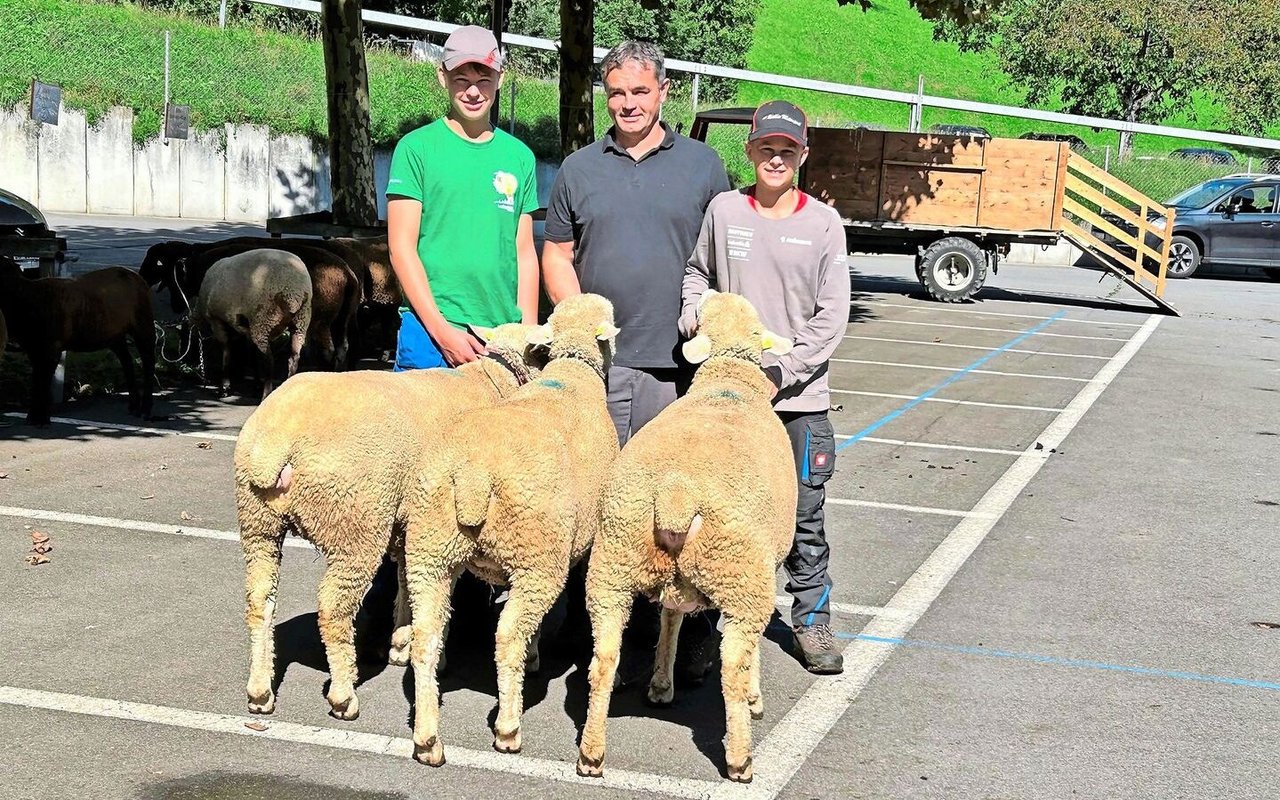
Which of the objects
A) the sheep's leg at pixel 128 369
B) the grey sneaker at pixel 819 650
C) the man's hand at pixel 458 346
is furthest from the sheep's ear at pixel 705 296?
the sheep's leg at pixel 128 369

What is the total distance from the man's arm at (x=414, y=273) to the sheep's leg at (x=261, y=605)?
1031mm

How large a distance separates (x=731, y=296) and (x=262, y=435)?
5.82 ft

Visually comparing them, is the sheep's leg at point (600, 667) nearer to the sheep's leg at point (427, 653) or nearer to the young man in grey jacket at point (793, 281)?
the sheep's leg at point (427, 653)

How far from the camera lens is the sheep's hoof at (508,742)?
4.38 meters

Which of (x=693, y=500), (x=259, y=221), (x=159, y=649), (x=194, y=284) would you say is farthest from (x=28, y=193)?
(x=693, y=500)

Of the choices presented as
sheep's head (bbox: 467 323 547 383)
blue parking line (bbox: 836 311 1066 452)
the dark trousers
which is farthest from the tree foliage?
sheep's head (bbox: 467 323 547 383)

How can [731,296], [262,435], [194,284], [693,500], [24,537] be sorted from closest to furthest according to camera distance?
[693,500] < [262,435] < [731,296] < [24,537] < [194,284]

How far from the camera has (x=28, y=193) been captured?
28.8m

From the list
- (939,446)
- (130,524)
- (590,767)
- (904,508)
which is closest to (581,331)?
(590,767)

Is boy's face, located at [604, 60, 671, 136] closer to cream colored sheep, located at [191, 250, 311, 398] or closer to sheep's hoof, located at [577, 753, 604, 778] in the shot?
sheep's hoof, located at [577, 753, 604, 778]

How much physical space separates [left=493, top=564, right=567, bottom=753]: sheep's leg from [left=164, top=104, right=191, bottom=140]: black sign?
2717 centimetres

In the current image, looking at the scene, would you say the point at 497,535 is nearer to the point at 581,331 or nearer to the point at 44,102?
the point at 581,331

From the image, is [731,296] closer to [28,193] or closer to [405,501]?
[405,501]

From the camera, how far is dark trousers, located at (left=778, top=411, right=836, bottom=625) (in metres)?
5.31
